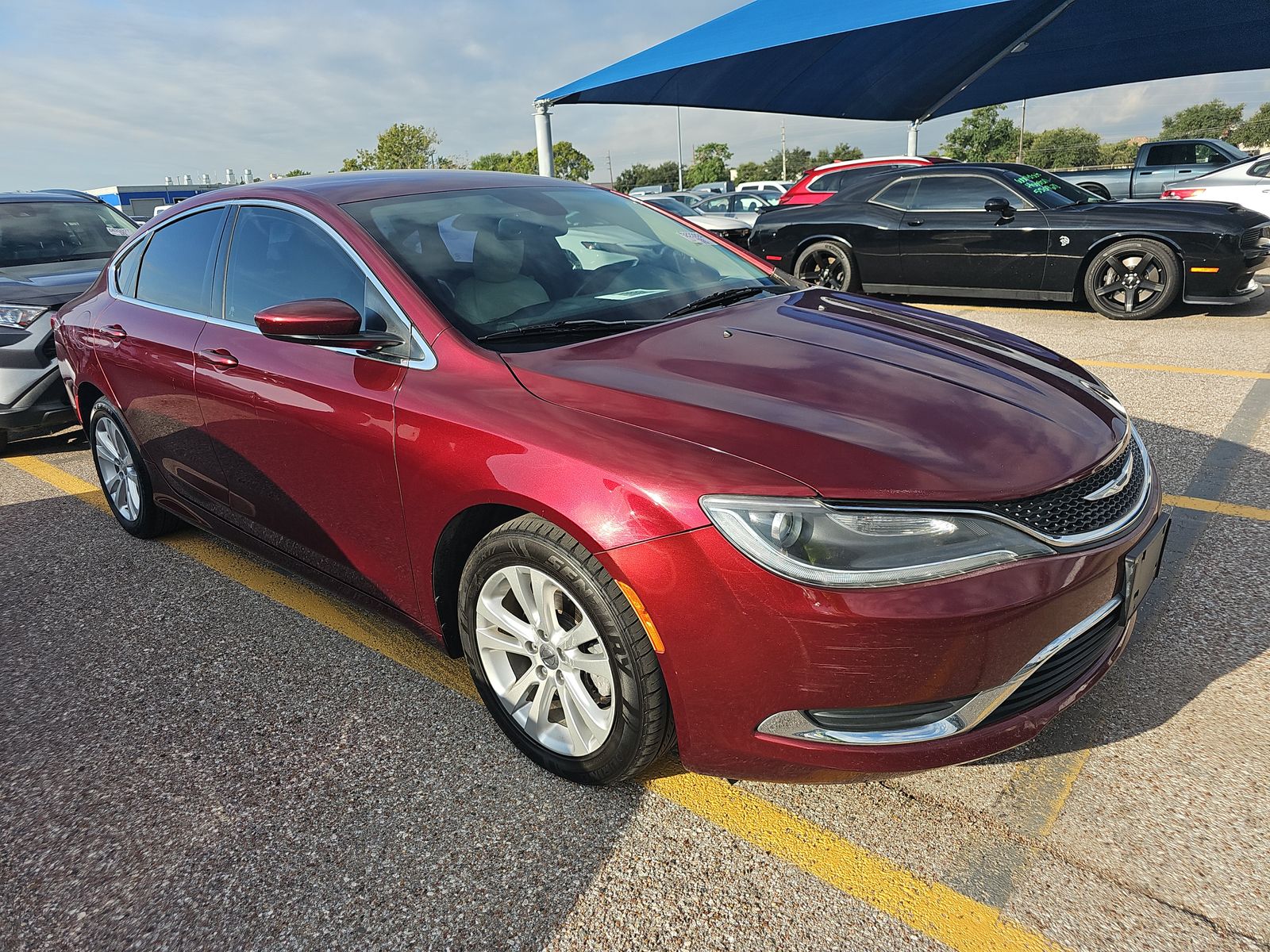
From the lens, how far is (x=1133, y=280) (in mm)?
7910

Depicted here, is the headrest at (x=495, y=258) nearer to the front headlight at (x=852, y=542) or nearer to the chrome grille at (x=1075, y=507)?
the front headlight at (x=852, y=542)

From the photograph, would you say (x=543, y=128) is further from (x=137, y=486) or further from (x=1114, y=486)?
(x=1114, y=486)

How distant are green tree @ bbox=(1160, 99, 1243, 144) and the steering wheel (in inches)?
2803

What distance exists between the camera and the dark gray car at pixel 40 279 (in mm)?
5391

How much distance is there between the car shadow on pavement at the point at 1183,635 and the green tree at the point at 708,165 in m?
98.2

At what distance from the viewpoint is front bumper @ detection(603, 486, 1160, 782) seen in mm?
1705

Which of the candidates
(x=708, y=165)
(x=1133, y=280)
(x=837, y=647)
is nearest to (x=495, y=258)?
(x=837, y=647)

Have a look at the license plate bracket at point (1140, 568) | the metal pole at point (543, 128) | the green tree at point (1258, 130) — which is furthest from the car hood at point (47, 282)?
the green tree at point (1258, 130)

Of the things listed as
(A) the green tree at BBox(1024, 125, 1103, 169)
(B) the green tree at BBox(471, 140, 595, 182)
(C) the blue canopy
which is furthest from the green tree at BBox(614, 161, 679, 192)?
(C) the blue canopy

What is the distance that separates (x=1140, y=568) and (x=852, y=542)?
84 cm

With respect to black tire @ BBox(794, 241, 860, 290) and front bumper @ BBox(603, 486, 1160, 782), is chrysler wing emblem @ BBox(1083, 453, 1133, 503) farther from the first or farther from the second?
black tire @ BBox(794, 241, 860, 290)

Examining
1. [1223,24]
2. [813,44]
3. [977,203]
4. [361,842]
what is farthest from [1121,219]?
[1223,24]

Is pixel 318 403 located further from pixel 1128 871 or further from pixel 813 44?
pixel 813 44

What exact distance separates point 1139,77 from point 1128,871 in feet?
82.1
